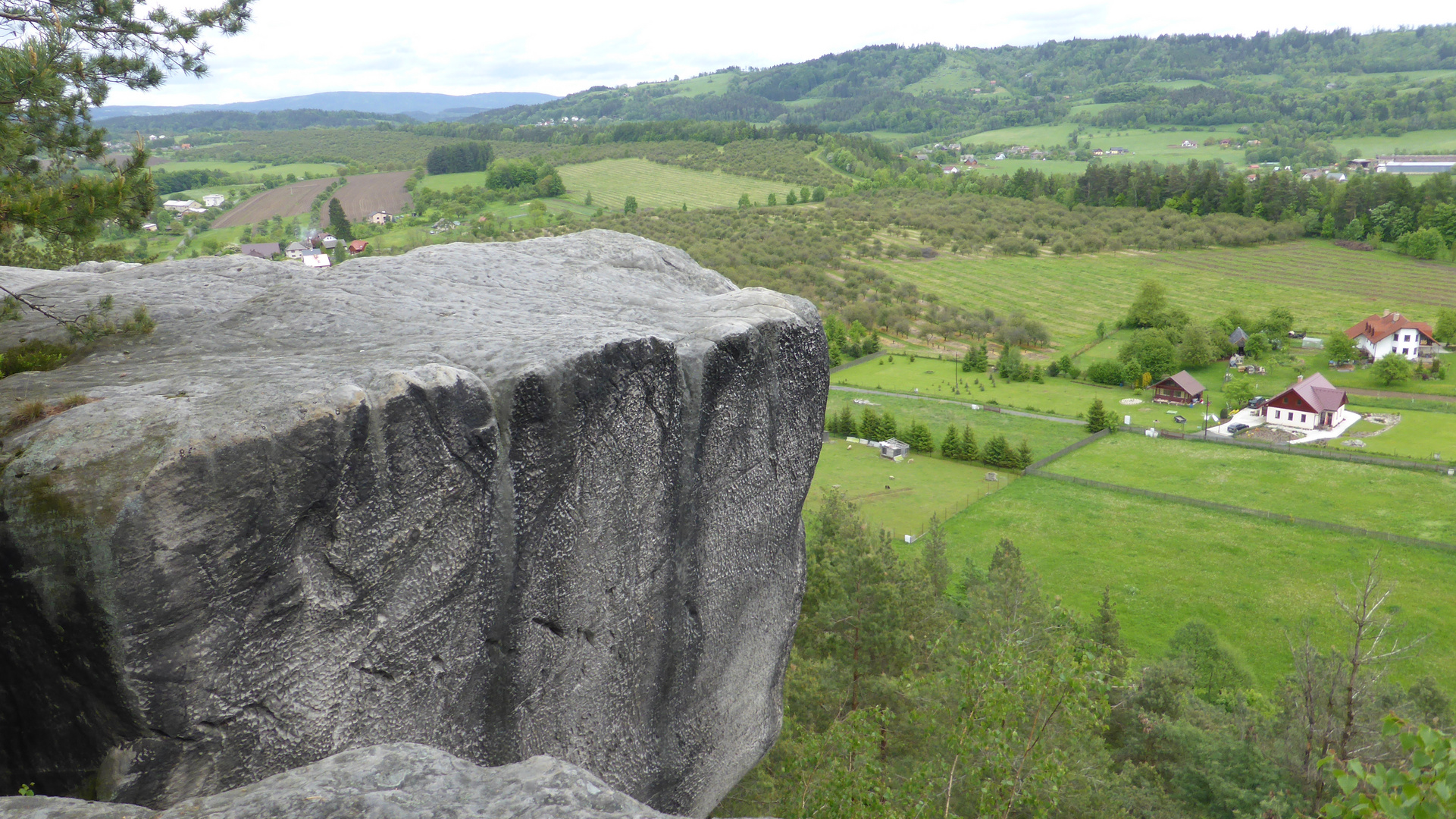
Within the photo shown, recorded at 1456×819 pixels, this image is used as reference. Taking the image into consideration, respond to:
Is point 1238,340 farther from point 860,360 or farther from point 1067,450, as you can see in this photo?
point 860,360

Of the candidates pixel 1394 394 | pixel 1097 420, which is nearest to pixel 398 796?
pixel 1097 420

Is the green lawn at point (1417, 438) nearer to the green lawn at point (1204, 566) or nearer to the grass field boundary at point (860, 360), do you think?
the green lawn at point (1204, 566)

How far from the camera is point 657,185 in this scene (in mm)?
145375

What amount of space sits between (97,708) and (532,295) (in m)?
6.22

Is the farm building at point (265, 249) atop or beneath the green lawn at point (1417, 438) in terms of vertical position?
atop

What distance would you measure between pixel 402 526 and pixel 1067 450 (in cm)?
5776

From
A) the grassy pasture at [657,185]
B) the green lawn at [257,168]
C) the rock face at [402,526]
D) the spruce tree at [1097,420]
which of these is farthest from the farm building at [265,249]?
the green lawn at [257,168]

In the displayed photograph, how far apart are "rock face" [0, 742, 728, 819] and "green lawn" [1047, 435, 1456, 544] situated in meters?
52.6

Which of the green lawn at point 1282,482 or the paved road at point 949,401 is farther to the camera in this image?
the paved road at point 949,401

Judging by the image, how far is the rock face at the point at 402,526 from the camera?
6.10 m

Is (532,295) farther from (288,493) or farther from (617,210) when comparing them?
(617,210)

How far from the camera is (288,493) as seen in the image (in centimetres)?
651

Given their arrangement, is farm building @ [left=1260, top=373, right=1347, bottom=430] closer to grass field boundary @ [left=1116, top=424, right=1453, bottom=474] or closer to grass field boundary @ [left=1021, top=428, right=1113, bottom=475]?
grass field boundary @ [left=1116, top=424, right=1453, bottom=474]

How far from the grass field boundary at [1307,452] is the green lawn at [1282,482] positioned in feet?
1.99
